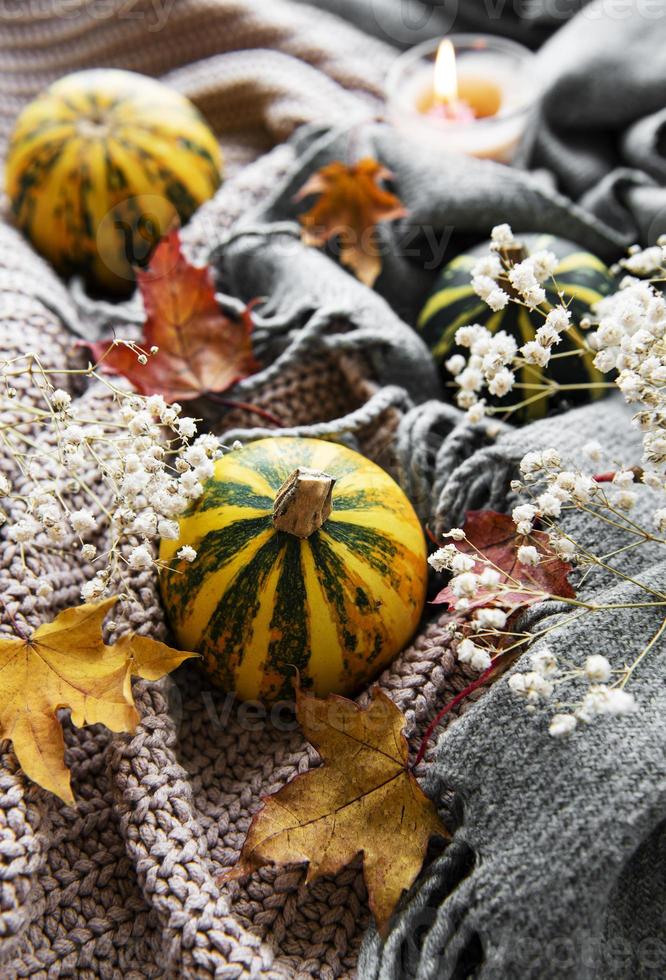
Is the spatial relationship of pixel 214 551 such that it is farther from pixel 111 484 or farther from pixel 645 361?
pixel 645 361

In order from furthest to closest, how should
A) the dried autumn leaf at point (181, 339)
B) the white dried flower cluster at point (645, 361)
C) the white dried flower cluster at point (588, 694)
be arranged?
the dried autumn leaf at point (181, 339), the white dried flower cluster at point (645, 361), the white dried flower cluster at point (588, 694)

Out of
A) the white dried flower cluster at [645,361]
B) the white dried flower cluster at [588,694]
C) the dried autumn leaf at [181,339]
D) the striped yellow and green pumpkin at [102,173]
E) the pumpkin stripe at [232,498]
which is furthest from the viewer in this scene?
the striped yellow and green pumpkin at [102,173]

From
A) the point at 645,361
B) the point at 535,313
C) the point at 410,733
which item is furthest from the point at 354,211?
the point at 410,733

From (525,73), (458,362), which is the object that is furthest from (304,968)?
(525,73)

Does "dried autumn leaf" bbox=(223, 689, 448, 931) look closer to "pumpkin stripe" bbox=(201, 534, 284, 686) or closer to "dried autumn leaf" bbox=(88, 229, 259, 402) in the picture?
"pumpkin stripe" bbox=(201, 534, 284, 686)

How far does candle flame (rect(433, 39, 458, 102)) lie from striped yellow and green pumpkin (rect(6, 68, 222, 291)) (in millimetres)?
338

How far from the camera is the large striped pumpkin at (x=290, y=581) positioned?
75 cm

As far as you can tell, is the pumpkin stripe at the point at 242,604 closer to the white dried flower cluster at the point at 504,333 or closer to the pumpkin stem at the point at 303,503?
the pumpkin stem at the point at 303,503

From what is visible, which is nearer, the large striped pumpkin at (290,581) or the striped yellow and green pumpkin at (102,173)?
the large striped pumpkin at (290,581)

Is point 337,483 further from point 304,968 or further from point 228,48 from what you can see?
point 228,48

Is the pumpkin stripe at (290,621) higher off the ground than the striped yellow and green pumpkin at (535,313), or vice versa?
the striped yellow and green pumpkin at (535,313)

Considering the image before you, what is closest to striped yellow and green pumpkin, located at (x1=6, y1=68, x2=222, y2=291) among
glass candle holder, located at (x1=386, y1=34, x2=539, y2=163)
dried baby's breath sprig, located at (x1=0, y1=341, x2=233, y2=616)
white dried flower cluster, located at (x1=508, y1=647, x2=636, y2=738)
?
glass candle holder, located at (x1=386, y1=34, x2=539, y2=163)

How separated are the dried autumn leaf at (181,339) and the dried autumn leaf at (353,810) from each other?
1.33 ft

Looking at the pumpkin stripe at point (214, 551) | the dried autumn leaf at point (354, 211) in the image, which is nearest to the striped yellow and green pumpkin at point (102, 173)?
the dried autumn leaf at point (354, 211)
